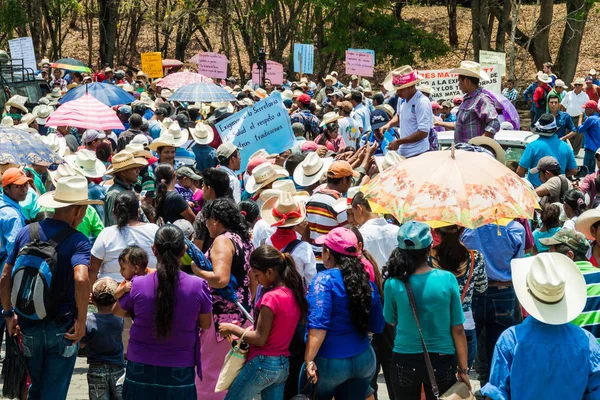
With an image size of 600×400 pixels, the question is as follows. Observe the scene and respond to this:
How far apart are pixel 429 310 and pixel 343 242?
2.15 ft

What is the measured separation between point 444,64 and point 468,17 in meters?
4.91

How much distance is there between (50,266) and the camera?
5621 mm

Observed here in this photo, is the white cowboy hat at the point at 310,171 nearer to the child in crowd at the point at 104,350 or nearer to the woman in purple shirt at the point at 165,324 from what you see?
the child in crowd at the point at 104,350

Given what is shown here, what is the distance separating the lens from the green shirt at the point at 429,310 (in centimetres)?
524

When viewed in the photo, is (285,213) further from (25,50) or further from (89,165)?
(25,50)

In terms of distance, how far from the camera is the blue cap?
523cm

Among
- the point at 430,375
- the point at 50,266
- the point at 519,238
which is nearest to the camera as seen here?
the point at 430,375

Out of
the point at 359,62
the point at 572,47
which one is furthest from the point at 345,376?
the point at 572,47

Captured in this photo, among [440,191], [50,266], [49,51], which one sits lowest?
[49,51]

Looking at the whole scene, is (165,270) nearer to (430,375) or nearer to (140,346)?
(140,346)

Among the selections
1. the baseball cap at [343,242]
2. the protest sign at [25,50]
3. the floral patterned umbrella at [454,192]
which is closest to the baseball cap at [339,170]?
the floral patterned umbrella at [454,192]

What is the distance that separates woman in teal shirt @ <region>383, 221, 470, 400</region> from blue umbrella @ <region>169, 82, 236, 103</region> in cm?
1046

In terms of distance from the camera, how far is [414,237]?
522cm

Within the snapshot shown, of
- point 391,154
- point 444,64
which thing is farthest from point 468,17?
point 391,154
